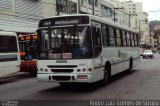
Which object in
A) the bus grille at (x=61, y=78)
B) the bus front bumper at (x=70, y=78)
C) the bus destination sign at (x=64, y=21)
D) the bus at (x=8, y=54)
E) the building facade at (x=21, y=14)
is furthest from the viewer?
the building facade at (x=21, y=14)

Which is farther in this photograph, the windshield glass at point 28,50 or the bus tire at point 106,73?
the windshield glass at point 28,50

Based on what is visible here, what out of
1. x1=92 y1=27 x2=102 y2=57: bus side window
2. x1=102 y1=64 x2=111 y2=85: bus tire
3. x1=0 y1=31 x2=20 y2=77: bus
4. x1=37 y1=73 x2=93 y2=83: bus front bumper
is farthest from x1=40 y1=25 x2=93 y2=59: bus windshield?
x1=0 y1=31 x2=20 y2=77: bus

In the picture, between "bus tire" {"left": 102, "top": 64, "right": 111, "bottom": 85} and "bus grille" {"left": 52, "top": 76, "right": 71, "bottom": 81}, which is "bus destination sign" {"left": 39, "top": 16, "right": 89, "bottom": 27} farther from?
"bus tire" {"left": 102, "top": 64, "right": 111, "bottom": 85}

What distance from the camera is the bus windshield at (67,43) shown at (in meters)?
13.0

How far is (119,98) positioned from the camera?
11.5 m

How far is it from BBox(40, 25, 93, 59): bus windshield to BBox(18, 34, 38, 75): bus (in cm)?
836

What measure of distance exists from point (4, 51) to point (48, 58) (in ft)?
16.6

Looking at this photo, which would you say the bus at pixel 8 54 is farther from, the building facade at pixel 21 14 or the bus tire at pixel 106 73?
the building facade at pixel 21 14

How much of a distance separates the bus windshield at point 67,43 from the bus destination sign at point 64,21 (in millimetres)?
189

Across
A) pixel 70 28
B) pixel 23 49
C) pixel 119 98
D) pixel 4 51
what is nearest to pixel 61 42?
pixel 70 28

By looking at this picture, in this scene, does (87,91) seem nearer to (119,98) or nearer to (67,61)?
(67,61)

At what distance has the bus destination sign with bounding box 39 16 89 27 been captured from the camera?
1327 cm

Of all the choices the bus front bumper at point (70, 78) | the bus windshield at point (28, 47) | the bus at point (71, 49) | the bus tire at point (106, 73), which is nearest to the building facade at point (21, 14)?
the bus windshield at point (28, 47)

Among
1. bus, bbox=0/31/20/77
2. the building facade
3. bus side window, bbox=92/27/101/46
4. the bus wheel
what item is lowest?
the bus wheel
